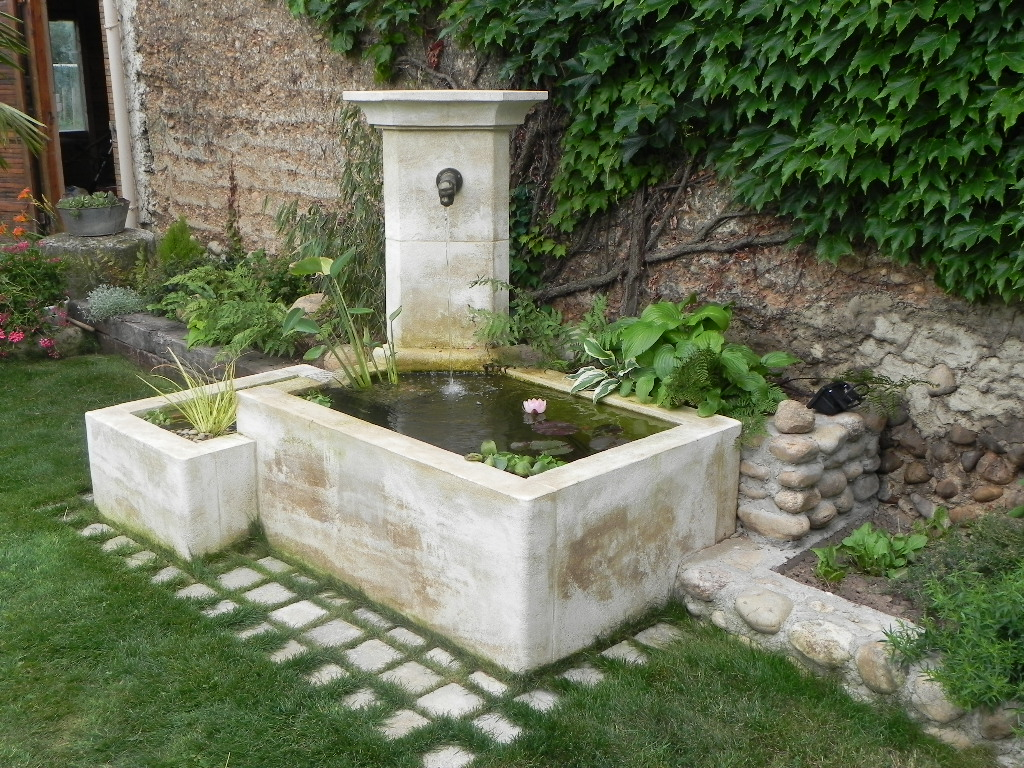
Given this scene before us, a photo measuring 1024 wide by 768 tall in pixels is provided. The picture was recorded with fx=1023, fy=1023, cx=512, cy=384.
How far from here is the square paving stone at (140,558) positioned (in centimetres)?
440

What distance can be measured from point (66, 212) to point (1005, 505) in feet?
24.5

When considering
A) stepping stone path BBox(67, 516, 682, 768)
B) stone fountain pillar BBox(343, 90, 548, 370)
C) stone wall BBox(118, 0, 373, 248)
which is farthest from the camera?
stone wall BBox(118, 0, 373, 248)

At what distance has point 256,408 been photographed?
452 centimetres

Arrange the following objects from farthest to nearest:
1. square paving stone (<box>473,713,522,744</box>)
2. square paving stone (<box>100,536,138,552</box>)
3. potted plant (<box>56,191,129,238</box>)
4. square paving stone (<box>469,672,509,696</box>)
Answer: potted plant (<box>56,191,129,238</box>) < square paving stone (<box>100,536,138,552</box>) < square paving stone (<box>469,672,509,696</box>) < square paving stone (<box>473,713,522,744</box>)

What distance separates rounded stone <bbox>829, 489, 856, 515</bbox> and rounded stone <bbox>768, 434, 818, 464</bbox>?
341 mm

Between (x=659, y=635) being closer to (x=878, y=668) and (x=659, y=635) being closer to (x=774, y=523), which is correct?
(x=774, y=523)

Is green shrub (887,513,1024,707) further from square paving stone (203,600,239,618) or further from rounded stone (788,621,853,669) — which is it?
square paving stone (203,600,239,618)

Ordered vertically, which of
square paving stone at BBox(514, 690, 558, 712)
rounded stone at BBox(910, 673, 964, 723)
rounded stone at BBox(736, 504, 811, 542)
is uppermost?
rounded stone at BBox(736, 504, 811, 542)

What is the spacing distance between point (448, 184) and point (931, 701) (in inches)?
122

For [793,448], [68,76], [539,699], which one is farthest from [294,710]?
[68,76]

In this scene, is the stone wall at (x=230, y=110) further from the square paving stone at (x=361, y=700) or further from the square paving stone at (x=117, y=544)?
the square paving stone at (x=361, y=700)

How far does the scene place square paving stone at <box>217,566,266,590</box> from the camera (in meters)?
4.23

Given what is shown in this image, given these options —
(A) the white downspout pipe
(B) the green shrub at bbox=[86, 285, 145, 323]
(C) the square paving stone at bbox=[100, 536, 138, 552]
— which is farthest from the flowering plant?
(C) the square paving stone at bbox=[100, 536, 138, 552]

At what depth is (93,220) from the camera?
341 inches
